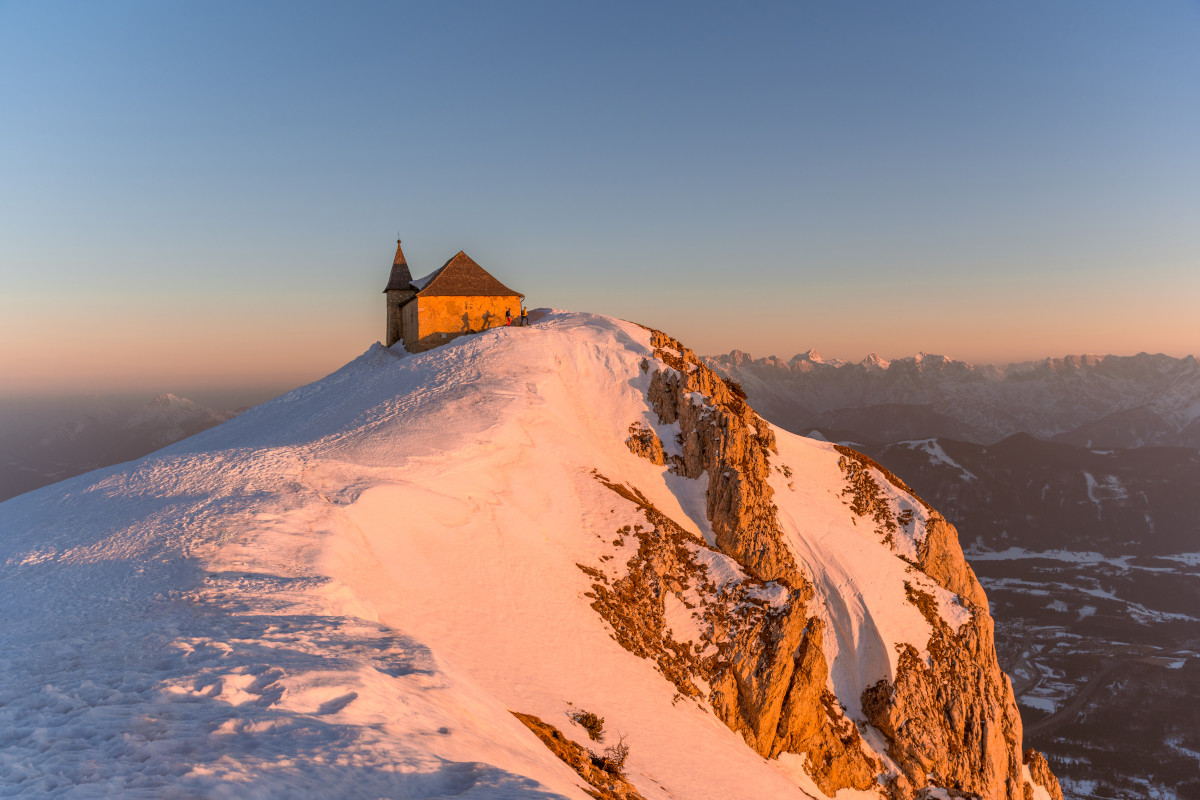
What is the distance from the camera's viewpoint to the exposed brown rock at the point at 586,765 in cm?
1756

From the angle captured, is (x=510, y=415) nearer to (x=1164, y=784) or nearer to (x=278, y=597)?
(x=278, y=597)

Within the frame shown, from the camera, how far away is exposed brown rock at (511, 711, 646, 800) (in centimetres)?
1756

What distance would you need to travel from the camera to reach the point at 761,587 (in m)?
40.8

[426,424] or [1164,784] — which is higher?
[426,424]

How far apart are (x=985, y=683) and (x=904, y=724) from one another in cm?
1100

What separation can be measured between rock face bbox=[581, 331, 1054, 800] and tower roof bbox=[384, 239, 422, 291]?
31554 mm

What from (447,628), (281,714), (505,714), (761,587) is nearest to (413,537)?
(447,628)

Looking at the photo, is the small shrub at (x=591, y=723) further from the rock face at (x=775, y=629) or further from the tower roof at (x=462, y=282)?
the tower roof at (x=462, y=282)

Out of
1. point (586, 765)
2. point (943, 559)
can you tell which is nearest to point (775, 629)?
point (586, 765)

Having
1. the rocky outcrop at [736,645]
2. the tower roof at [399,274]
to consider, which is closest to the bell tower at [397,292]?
the tower roof at [399,274]

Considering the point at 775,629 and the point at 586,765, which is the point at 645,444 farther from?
the point at 586,765

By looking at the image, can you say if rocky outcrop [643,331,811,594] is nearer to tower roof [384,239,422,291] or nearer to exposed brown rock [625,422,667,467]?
exposed brown rock [625,422,667,467]

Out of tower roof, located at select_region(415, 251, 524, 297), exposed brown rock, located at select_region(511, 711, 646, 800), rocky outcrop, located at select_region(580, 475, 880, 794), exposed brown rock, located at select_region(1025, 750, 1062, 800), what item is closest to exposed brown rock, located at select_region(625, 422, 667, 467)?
rocky outcrop, located at select_region(580, 475, 880, 794)

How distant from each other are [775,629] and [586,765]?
23515 millimetres
